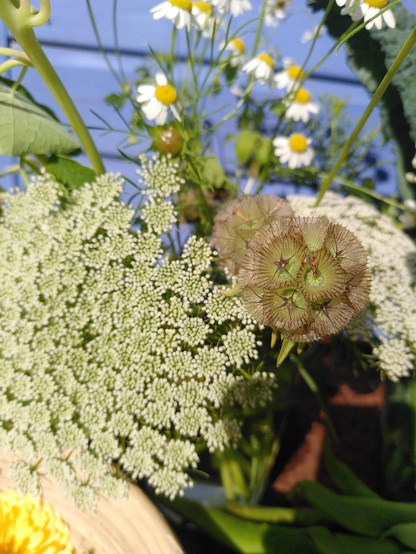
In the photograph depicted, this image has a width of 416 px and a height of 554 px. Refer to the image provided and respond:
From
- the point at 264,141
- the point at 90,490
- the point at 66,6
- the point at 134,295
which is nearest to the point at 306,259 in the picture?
the point at 134,295

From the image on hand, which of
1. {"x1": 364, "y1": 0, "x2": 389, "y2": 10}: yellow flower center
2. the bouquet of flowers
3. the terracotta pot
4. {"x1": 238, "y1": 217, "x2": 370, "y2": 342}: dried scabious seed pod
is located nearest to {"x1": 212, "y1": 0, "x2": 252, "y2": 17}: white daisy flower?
the bouquet of flowers

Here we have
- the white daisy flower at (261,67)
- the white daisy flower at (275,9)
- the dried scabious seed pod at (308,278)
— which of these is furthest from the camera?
the white daisy flower at (275,9)

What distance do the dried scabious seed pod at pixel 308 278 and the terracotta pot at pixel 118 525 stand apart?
0.76 ft

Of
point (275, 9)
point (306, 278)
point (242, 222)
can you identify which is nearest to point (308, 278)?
point (306, 278)

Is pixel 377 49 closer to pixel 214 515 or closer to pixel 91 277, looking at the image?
pixel 91 277

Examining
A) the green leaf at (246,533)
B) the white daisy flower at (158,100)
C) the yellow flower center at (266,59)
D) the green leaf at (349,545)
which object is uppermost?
the yellow flower center at (266,59)

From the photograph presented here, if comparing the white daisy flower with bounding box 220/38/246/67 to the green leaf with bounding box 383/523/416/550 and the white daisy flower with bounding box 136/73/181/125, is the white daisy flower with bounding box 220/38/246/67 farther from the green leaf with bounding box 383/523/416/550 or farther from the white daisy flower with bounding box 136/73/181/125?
the green leaf with bounding box 383/523/416/550

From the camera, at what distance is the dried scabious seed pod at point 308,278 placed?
336mm

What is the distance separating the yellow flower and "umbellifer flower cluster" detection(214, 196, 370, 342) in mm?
286

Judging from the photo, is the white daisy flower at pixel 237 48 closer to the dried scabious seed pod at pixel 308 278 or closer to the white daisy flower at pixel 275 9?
the white daisy flower at pixel 275 9

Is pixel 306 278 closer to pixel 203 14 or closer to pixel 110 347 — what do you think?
pixel 110 347

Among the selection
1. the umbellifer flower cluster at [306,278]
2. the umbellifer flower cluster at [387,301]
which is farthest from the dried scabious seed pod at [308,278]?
the umbellifer flower cluster at [387,301]

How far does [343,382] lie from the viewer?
76 centimetres

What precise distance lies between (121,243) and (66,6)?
18.6 inches
